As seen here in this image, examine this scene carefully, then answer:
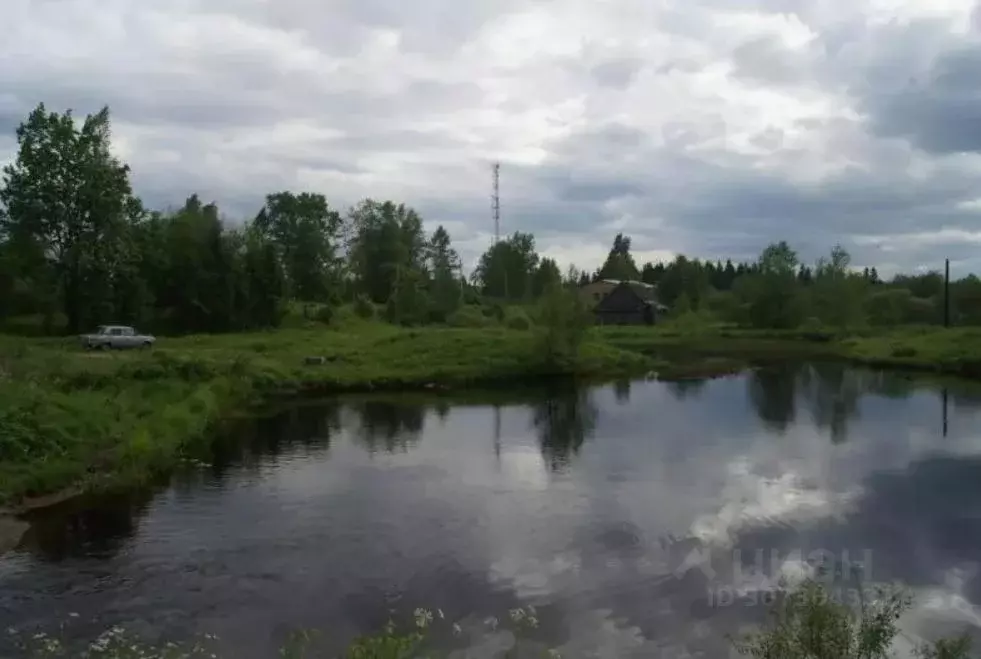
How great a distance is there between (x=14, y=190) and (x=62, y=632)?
169 ft

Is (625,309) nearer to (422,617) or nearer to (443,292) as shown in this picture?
(443,292)

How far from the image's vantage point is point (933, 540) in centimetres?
2108

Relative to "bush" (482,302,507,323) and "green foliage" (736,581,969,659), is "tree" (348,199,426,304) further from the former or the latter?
"green foliage" (736,581,969,659)

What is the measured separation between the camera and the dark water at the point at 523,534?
1628cm

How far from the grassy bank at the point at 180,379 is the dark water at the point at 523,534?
1636 millimetres

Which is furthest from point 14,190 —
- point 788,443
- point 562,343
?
A: point 788,443

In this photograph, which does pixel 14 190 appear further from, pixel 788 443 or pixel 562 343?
pixel 788 443

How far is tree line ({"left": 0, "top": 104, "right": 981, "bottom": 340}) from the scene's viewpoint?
59.2m

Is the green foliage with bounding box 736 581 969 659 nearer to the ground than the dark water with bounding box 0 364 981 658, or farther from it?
farther from it

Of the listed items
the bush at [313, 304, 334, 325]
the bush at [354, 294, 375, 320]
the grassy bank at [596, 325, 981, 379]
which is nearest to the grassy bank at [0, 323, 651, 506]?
the bush at [313, 304, 334, 325]

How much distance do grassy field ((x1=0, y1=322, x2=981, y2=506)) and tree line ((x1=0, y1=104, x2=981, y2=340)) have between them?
662 cm

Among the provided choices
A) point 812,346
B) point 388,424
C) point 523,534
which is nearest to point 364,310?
point 812,346

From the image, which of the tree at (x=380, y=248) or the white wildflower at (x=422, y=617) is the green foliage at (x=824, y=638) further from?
the tree at (x=380, y=248)

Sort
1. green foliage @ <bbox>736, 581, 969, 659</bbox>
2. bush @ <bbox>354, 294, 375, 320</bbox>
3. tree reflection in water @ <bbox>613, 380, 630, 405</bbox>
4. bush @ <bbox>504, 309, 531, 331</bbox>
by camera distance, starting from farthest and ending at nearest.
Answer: bush @ <bbox>354, 294, 375, 320</bbox> < bush @ <bbox>504, 309, 531, 331</bbox> < tree reflection in water @ <bbox>613, 380, 630, 405</bbox> < green foliage @ <bbox>736, 581, 969, 659</bbox>
